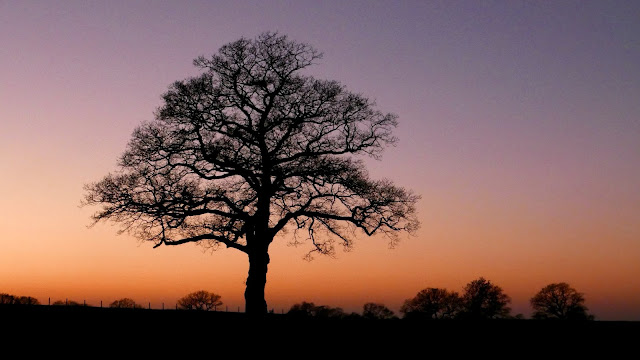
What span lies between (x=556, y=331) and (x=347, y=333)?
568 cm

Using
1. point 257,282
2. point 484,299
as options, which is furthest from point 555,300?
point 257,282

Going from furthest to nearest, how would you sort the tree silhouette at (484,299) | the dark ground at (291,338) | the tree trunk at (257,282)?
the tree silhouette at (484,299) < the tree trunk at (257,282) < the dark ground at (291,338)

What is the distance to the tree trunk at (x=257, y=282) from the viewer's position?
79.7 feet

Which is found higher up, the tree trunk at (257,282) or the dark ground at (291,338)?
the tree trunk at (257,282)

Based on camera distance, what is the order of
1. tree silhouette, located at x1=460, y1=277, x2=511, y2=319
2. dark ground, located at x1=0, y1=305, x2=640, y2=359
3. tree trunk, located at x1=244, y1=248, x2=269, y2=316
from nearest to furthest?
dark ground, located at x1=0, y1=305, x2=640, y2=359 → tree trunk, located at x1=244, y1=248, x2=269, y2=316 → tree silhouette, located at x1=460, y1=277, x2=511, y2=319

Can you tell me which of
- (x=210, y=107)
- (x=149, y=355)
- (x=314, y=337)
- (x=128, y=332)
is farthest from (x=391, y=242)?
(x=149, y=355)

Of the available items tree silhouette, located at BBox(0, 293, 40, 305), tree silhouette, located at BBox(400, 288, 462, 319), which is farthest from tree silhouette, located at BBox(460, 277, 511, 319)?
tree silhouette, located at BBox(0, 293, 40, 305)

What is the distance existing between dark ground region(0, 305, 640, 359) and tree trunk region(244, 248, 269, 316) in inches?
251

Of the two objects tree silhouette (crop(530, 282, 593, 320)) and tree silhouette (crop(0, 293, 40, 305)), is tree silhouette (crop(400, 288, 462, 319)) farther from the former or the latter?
tree silhouette (crop(0, 293, 40, 305))

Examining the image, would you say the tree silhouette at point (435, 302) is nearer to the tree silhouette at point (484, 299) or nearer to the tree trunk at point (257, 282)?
the tree silhouette at point (484, 299)

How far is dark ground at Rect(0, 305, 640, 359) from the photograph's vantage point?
12305 mm

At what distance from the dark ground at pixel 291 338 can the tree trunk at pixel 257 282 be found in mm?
6363

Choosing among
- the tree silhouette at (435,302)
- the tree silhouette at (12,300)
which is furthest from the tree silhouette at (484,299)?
the tree silhouette at (12,300)

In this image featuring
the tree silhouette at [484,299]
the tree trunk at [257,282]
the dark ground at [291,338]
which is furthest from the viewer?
the tree silhouette at [484,299]
